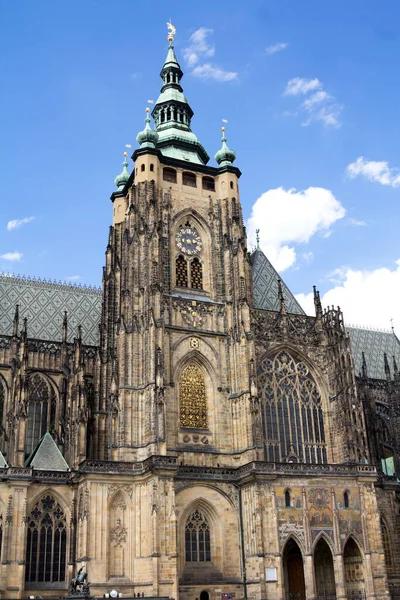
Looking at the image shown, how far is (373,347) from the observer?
6538 centimetres

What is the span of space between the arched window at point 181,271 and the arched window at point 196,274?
1.50 feet

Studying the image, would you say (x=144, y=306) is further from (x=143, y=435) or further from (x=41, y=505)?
(x=41, y=505)

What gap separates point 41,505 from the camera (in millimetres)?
40406

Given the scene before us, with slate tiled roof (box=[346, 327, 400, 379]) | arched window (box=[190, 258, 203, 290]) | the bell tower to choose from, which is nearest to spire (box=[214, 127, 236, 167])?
the bell tower

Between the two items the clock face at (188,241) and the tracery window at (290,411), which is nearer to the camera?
the tracery window at (290,411)

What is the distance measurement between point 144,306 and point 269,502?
46.6ft

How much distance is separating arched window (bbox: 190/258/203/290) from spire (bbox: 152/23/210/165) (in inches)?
318

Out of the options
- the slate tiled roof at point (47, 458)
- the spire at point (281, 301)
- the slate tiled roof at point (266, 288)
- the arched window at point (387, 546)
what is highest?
the slate tiled roof at point (266, 288)

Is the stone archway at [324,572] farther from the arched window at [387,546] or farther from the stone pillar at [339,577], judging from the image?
the arched window at [387,546]

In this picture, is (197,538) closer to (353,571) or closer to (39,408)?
(353,571)

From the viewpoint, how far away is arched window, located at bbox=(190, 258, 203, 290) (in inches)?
1914

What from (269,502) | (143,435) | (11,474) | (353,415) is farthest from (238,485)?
(11,474)

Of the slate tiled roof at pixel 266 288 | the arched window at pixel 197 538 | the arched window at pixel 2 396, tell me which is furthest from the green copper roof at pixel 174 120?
the arched window at pixel 197 538

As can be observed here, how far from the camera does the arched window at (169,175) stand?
5031 centimetres
